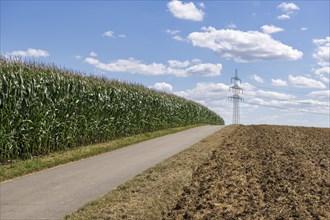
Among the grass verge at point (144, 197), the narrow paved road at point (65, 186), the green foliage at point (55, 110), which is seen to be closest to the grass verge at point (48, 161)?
the narrow paved road at point (65, 186)

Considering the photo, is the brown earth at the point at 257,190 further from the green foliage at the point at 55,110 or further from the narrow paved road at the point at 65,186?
the green foliage at the point at 55,110

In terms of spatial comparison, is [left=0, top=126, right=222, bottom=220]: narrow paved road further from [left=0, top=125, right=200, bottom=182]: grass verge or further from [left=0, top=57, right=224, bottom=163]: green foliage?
[left=0, top=57, right=224, bottom=163]: green foliage

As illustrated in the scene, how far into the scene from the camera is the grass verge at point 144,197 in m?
7.75

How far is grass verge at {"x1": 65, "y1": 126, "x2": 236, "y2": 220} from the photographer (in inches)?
305

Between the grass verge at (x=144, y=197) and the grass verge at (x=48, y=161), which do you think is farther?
the grass verge at (x=48, y=161)

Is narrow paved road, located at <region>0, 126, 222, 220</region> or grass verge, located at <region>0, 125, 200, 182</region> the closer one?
narrow paved road, located at <region>0, 126, 222, 220</region>

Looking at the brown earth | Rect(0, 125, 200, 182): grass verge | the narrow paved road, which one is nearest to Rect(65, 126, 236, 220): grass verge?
the brown earth

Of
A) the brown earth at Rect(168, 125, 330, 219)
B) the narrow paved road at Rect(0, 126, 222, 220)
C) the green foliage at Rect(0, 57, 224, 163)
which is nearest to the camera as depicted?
the brown earth at Rect(168, 125, 330, 219)

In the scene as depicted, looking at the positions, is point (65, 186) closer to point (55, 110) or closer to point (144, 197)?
point (144, 197)

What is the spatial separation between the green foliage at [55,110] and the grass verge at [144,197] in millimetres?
4380

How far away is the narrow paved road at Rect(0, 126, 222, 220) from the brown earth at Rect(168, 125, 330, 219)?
197cm

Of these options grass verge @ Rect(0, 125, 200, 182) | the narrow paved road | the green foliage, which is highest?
the green foliage

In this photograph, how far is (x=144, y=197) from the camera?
8.88 m

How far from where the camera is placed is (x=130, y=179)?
11.4 m
